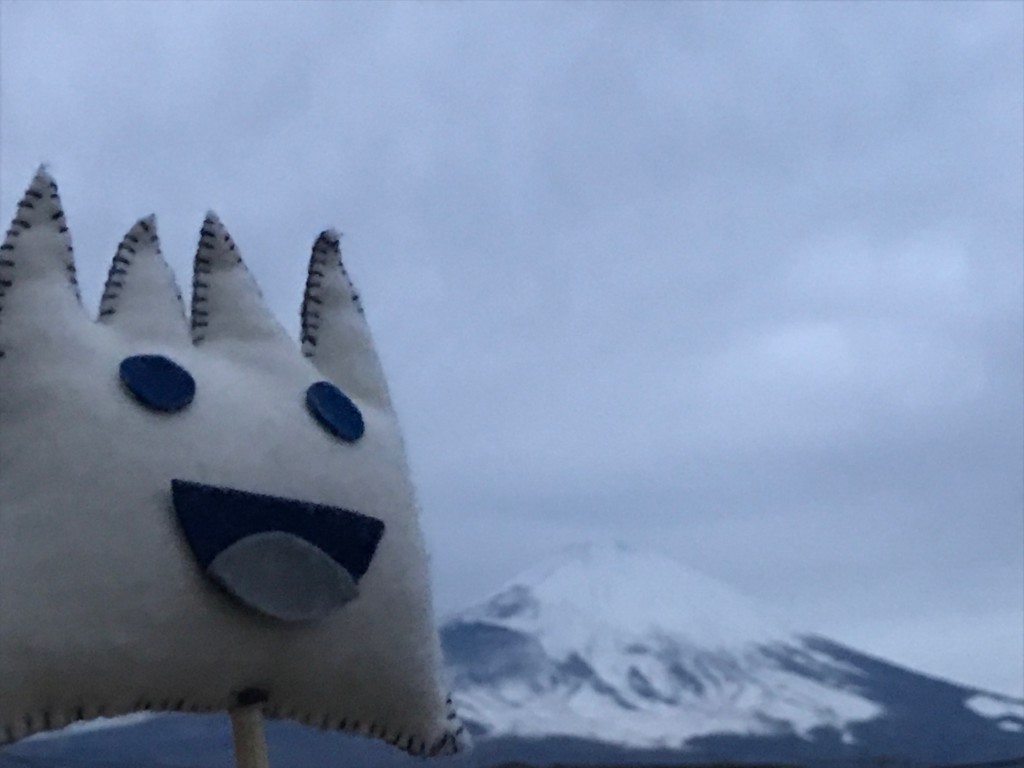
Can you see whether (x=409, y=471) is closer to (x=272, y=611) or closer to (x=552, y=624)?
(x=272, y=611)

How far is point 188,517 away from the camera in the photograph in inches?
161

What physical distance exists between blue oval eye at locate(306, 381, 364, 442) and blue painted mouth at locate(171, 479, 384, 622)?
32 cm

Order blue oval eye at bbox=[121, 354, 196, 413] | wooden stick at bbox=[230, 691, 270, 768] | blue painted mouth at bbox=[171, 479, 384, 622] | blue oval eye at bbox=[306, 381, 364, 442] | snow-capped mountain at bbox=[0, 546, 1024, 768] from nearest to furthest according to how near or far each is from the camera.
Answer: blue painted mouth at bbox=[171, 479, 384, 622] < blue oval eye at bbox=[121, 354, 196, 413] < wooden stick at bbox=[230, 691, 270, 768] < blue oval eye at bbox=[306, 381, 364, 442] < snow-capped mountain at bbox=[0, 546, 1024, 768]

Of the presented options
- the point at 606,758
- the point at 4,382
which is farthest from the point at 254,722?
the point at 606,758

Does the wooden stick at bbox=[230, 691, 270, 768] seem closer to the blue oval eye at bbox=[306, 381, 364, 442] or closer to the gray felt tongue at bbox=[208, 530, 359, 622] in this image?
the gray felt tongue at bbox=[208, 530, 359, 622]

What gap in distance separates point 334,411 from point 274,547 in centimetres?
60

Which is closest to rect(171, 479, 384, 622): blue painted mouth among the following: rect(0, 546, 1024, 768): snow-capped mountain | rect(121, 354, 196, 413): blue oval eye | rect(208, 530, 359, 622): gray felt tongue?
rect(208, 530, 359, 622): gray felt tongue

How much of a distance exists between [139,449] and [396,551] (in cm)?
90

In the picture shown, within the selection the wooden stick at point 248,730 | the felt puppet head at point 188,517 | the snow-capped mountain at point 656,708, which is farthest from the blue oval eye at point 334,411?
the snow-capped mountain at point 656,708

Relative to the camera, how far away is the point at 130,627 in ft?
13.0

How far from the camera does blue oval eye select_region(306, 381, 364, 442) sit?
4.61 metres

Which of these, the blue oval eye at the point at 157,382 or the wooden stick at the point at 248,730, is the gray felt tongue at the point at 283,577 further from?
the blue oval eye at the point at 157,382

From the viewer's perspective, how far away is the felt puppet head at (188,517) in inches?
156

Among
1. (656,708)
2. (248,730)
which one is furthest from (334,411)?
(656,708)
